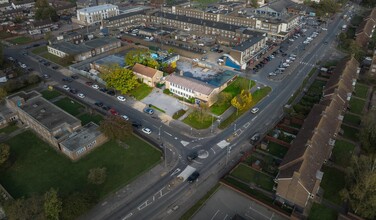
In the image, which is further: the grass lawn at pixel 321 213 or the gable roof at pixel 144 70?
the gable roof at pixel 144 70

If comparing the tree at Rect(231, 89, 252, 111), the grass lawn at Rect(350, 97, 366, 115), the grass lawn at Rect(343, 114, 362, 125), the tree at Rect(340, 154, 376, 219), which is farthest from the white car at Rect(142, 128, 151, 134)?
the grass lawn at Rect(350, 97, 366, 115)

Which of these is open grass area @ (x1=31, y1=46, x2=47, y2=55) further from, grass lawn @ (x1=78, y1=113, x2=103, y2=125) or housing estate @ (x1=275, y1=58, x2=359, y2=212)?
→ housing estate @ (x1=275, y1=58, x2=359, y2=212)

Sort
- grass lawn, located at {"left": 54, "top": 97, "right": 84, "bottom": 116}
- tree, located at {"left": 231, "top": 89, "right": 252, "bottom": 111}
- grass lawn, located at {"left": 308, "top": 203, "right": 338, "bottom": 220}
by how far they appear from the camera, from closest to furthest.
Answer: grass lawn, located at {"left": 308, "top": 203, "right": 338, "bottom": 220}
tree, located at {"left": 231, "top": 89, "right": 252, "bottom": 111}
grass lawn, located at {"left": 54, "top": 97, "right": 84, "bottom": 116}

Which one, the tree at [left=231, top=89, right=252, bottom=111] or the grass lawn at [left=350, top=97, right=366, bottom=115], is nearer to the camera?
the tree at [left=231, top=89, right=252, bottom=111]

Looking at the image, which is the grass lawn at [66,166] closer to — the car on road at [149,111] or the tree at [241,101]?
the car on road at [149,111]

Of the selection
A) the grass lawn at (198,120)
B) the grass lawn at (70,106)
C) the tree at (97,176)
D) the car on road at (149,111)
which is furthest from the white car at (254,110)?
the grass lawn at (70,106)

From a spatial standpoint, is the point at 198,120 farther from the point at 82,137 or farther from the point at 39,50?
the point at 39,50

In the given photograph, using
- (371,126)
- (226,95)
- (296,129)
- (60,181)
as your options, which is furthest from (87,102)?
(371,126)
